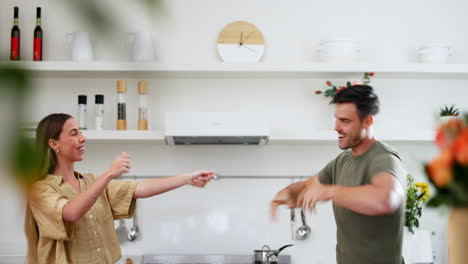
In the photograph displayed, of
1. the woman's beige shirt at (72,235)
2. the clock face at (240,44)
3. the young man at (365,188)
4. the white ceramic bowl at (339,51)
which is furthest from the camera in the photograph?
the clock face at (240,44)

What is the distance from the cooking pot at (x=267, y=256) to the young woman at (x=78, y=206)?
1122 mm

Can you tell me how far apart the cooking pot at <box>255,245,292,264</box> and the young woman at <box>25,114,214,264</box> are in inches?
44.2

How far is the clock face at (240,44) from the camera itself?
3.65 meters

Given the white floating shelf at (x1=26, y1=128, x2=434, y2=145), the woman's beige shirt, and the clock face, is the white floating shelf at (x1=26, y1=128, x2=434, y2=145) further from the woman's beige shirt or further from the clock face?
the woman's beige shirt

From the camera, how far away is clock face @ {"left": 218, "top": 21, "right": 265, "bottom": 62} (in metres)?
3.65

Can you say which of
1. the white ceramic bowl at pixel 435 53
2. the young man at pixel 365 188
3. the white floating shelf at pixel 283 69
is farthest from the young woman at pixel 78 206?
the white ceramic bowl at pixel 435 53

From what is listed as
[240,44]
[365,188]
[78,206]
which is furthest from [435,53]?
[78,206]

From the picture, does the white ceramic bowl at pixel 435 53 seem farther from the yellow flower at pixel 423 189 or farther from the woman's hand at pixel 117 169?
the woman's hand at pixel 117 169

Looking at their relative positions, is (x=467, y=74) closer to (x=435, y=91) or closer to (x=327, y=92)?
(x=435, y=91)

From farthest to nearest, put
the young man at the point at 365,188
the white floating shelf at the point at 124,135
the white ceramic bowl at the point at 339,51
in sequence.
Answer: the white ceramic bowl at the point at 339,51 < the white floating shelf at the point at 124,135 < the young man at the point at 365,188

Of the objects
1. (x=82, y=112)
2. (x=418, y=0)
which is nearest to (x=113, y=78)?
(x=82, y=112)

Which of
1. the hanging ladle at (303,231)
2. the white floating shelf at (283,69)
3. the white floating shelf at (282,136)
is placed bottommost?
the hanging ladle at (303,231)

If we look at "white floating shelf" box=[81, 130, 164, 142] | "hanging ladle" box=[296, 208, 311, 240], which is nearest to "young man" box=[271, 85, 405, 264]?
"hanging ladle" box=[296, 208, 311, 240]

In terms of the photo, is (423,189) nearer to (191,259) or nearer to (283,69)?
(283,69)
